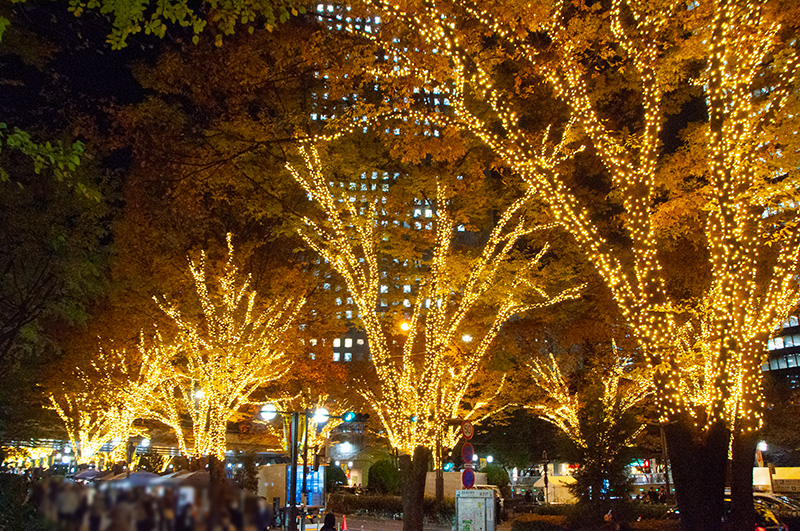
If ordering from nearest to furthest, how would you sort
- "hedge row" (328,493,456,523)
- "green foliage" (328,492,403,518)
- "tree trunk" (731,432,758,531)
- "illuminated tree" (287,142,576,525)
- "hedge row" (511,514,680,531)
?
"tree trunk" (731,432,758,531)
"illuminated tree" (287,142,576,525)
"hedge row" (511,514,680,531)
"hedge row" (328,493,456,523)
"green foliage" (328,492,403,518)

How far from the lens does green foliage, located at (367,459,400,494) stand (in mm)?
32062

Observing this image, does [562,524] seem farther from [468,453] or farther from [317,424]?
[317,424]

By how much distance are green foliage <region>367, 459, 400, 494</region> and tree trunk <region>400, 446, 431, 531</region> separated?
786 inches

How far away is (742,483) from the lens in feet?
34.4

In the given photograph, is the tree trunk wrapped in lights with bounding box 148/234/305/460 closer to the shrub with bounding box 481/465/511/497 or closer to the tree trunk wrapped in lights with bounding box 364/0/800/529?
the tree trunk wrapped in lights with bounding box 364/0/800/529

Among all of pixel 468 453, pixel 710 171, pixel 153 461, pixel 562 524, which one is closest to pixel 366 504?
pixel 562 524

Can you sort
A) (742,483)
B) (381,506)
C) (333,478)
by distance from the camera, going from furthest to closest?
(333,478) < (381,506) < (742,483)

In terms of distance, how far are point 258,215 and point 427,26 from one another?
8.25 meters

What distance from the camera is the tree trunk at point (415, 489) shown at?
41.3ft

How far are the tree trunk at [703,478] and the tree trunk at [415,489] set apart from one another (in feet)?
18.8

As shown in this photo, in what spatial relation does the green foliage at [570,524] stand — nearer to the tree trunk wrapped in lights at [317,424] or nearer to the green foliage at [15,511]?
the tree trunk wrapped in lights at [317,424]

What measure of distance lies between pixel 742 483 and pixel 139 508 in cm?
1192

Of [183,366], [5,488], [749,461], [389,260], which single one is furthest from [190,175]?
[183,366]

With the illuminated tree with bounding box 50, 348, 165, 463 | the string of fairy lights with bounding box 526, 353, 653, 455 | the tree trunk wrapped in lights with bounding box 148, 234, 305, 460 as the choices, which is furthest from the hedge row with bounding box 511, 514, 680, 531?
the illuminated tree with bounding box 50, 348, 165, 463
